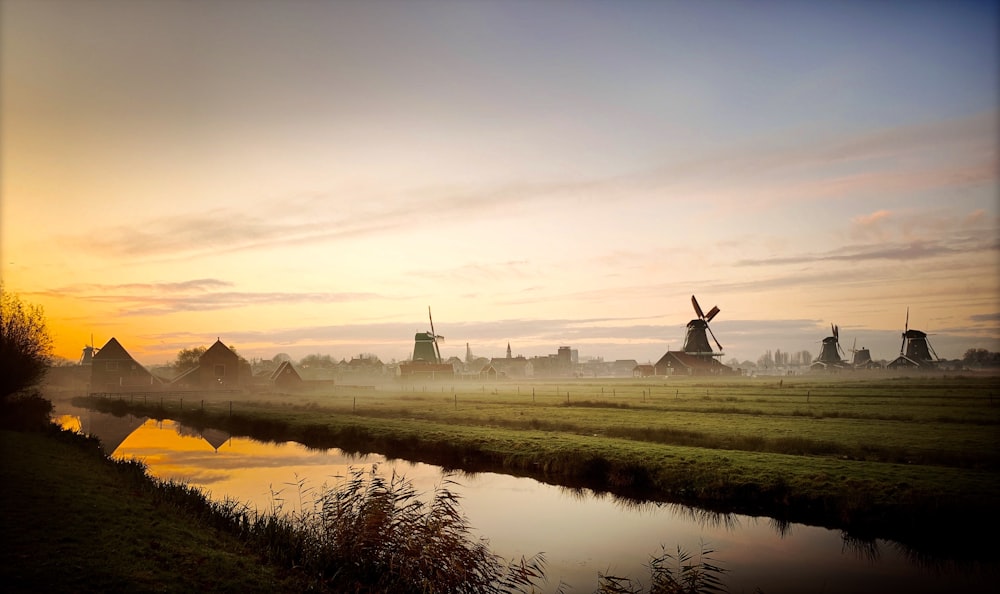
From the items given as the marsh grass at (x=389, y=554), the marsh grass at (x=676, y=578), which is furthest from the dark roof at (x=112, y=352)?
the marsh grass at (x=676, y=578)

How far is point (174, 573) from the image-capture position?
12891 mm

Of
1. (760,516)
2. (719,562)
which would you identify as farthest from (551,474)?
(719,562)

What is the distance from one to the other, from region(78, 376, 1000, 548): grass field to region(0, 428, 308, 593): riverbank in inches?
674

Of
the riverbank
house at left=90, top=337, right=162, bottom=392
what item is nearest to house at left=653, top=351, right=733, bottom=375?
house at left=90, top=337, right=162, bottom=392

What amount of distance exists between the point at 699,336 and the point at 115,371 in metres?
134

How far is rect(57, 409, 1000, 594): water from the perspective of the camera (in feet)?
52.9

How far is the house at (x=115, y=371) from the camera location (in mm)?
106938

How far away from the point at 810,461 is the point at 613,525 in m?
12.0

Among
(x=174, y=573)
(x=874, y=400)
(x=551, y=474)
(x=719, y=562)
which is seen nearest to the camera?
(x=174, y=573)

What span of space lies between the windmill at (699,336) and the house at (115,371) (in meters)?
126

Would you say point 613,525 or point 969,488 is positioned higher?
point 969,488

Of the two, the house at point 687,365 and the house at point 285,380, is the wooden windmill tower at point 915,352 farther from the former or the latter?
the house at point 285,380

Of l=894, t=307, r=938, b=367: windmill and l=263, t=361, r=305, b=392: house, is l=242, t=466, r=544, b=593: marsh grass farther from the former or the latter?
l=894, t=307, r=938, b=367: windmill

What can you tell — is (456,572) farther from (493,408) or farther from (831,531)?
(493,408)
